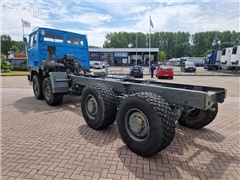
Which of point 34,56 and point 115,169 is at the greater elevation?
point 34,56

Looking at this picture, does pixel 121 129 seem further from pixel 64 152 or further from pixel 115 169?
pixel 64 152

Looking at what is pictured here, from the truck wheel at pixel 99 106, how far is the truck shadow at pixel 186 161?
2.58ft

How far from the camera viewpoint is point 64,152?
123 inches

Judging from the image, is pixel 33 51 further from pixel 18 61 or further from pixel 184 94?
pixel 18 61

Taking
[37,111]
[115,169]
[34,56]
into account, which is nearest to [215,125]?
[115,169]

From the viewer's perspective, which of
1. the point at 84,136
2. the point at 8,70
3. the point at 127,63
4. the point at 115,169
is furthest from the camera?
the point at 127,63

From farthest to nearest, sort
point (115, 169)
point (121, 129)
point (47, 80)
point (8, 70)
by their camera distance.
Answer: point (8, 70), point (47, 80), point (121, 129), point (115, 169)

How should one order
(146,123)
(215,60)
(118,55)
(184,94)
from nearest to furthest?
1. (184,94)
2. (146,123)
3. (215,60)
4. (118,55)

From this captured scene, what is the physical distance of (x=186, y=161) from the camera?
112 inches

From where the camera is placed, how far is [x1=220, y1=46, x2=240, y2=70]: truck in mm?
25256

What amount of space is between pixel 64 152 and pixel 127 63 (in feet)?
164

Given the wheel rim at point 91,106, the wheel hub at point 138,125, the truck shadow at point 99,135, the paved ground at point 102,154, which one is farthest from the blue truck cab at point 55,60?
the wheel hub at point 138,125

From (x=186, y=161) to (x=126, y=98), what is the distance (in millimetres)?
1526

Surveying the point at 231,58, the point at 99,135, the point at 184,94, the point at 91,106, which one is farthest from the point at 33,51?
the point at 231,58
